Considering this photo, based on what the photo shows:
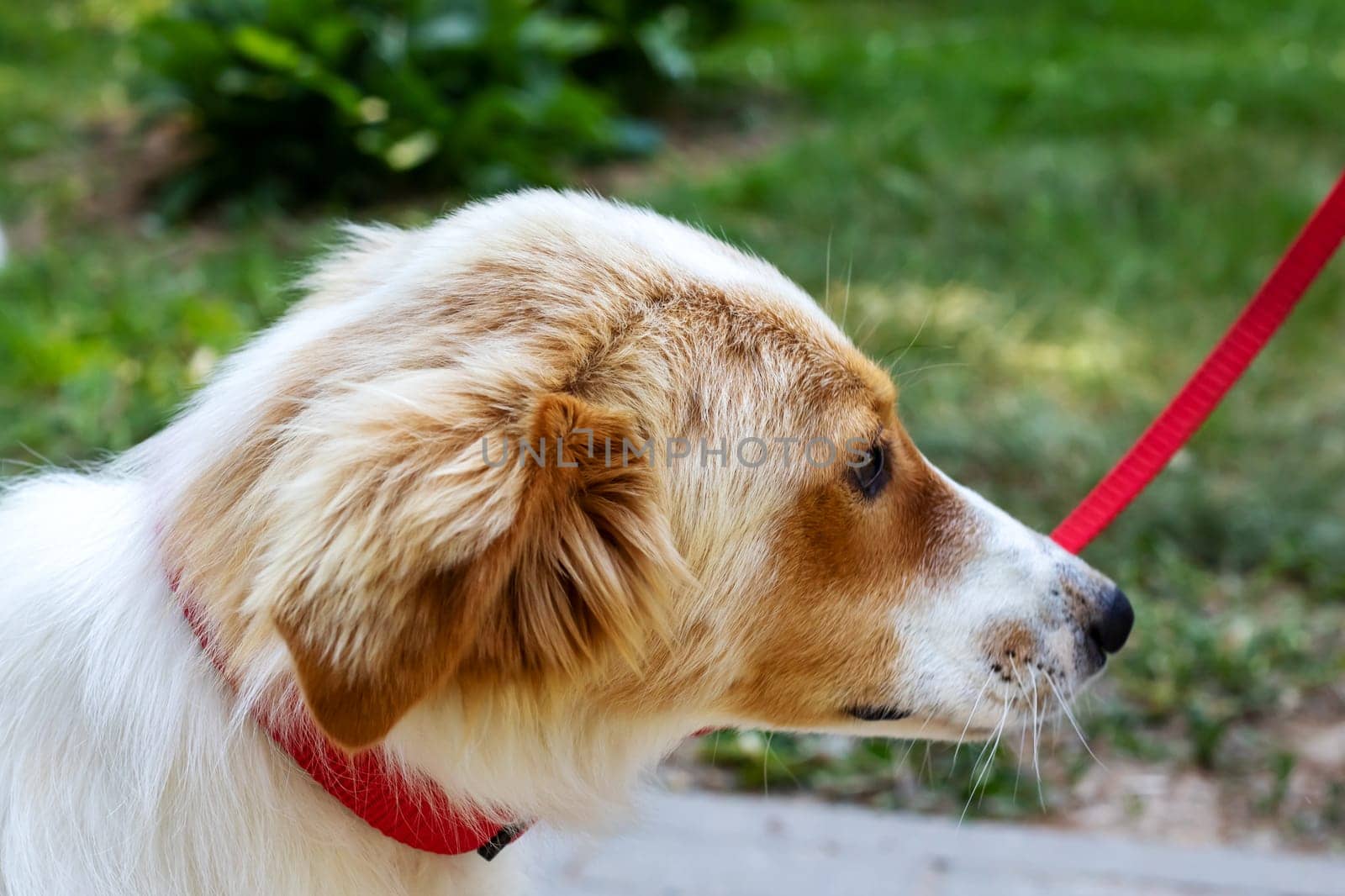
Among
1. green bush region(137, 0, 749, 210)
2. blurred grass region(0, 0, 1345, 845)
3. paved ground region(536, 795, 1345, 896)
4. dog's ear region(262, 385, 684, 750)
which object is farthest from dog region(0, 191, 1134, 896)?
green bush region(137, 0, 749, 210)

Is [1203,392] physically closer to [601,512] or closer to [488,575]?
[601,512]

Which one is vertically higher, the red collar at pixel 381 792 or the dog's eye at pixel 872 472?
the dog's eye at pixel 872 472

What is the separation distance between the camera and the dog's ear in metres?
1.34

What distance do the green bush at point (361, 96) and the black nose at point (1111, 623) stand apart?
14.3ft

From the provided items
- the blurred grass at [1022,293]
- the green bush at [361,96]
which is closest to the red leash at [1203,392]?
the blurred grass at [1022,293]

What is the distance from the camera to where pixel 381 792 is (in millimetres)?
1648

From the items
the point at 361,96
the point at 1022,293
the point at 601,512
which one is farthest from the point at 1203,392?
the point at 361,96

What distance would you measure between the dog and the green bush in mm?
4034

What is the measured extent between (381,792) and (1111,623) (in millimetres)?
1310

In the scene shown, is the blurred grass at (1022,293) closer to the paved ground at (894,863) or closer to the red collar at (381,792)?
the paved ground at (894,863)

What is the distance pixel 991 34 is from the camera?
1006cm

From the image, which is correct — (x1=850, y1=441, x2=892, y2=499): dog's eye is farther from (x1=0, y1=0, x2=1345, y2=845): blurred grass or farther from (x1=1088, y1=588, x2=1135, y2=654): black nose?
(x1=0, y1=0, x2=1345, y2=845): blurred grass

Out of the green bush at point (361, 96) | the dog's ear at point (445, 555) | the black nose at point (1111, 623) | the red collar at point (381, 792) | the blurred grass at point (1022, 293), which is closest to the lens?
the dog's ear at point (445, 555)

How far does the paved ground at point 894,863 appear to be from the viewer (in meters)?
2.79
